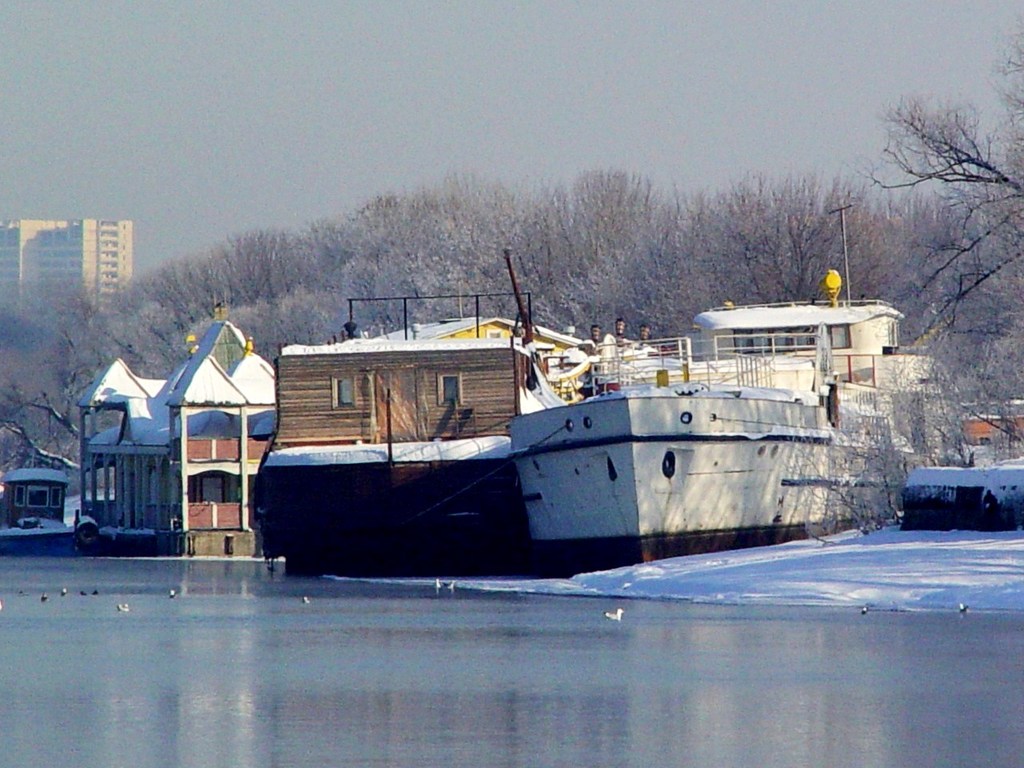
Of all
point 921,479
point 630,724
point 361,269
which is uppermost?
point 361,269

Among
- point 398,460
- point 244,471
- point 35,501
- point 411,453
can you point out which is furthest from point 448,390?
point 35,501

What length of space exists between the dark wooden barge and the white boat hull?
1.85m

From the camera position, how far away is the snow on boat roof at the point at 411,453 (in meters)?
39.8

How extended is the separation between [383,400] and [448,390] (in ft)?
4.20

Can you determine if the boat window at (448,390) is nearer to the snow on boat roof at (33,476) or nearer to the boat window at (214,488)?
the boat window at (214,488)

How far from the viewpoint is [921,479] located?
31.0m

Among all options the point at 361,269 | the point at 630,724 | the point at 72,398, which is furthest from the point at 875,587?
the point at 72,398

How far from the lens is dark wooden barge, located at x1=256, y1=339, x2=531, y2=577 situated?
39625mm

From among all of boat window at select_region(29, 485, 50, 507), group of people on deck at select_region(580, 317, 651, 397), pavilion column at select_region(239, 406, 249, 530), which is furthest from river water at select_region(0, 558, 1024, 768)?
boat window at select_region(29, 485, 50, 507)

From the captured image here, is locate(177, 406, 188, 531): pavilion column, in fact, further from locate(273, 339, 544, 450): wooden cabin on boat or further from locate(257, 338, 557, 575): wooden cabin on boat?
locate(273, 339, 544, 450): wooden cabin on boat

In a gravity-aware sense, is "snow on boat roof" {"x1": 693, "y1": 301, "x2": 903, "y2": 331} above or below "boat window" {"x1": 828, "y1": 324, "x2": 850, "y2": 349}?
above

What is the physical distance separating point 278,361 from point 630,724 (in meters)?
27.4

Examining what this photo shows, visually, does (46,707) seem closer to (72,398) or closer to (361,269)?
(361,269)

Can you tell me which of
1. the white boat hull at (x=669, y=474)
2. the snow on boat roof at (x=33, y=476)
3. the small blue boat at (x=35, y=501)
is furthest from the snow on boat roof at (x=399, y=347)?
the snow on boat roof at (x=33, y=476)
